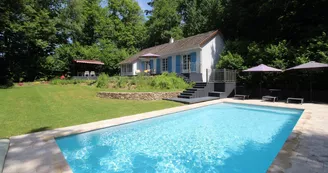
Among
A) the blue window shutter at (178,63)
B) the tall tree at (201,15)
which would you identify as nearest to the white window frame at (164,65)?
the blue window shutter at (178,63)

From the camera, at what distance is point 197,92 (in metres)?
14.0

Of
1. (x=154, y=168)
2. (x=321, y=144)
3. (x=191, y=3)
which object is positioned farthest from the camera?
(x=191, y=3)

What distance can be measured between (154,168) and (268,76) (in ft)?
42.8

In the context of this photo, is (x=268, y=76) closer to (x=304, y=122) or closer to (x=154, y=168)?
(x=304, y=122)

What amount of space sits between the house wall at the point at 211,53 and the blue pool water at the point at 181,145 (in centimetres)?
940

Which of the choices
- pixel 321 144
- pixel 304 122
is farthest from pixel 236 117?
pixel 321 144

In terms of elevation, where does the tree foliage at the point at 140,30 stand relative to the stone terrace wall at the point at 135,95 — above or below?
above

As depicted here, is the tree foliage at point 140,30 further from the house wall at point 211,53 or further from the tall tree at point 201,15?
the house wall at point 211,53

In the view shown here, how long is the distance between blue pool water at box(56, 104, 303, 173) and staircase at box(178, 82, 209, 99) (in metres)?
5.03

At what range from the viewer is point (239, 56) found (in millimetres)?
15406

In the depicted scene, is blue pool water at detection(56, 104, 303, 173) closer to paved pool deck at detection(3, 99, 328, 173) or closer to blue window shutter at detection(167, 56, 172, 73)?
paved pool deck at detection(3, 99, 328, 173)

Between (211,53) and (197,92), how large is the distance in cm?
604

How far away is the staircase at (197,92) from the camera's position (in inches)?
545

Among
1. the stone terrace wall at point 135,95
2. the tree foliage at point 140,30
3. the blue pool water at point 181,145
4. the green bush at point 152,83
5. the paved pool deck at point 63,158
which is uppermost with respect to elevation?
the tree foliage at point 140,30
